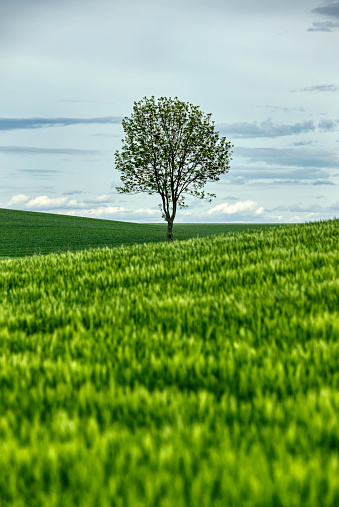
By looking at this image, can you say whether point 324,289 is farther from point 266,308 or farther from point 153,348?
point 153,348

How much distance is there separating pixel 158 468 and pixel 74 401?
Result: 126 centimetres

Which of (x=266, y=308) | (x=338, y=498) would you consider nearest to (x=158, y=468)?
(x=338, y=498)

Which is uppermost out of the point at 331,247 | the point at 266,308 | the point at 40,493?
the point at 331,247

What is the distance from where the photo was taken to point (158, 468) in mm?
2498

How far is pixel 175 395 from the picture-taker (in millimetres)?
3443

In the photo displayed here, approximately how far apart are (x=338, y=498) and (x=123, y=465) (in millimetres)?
1213

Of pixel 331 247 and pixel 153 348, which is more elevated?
pixel 331 247

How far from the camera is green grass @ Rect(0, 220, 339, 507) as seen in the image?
93.0 inches

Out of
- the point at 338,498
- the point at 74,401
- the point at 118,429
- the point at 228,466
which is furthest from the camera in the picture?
the point at 74,401

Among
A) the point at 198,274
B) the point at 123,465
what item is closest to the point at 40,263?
the point at 198,274

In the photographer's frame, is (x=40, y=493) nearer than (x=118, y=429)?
Yes

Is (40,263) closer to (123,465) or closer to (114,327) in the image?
(114,327)

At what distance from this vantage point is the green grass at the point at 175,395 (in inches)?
93.0

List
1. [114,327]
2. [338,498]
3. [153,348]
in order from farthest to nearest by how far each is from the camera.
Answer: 1. [114,327]
2. [153,348]
3. [338,498]
